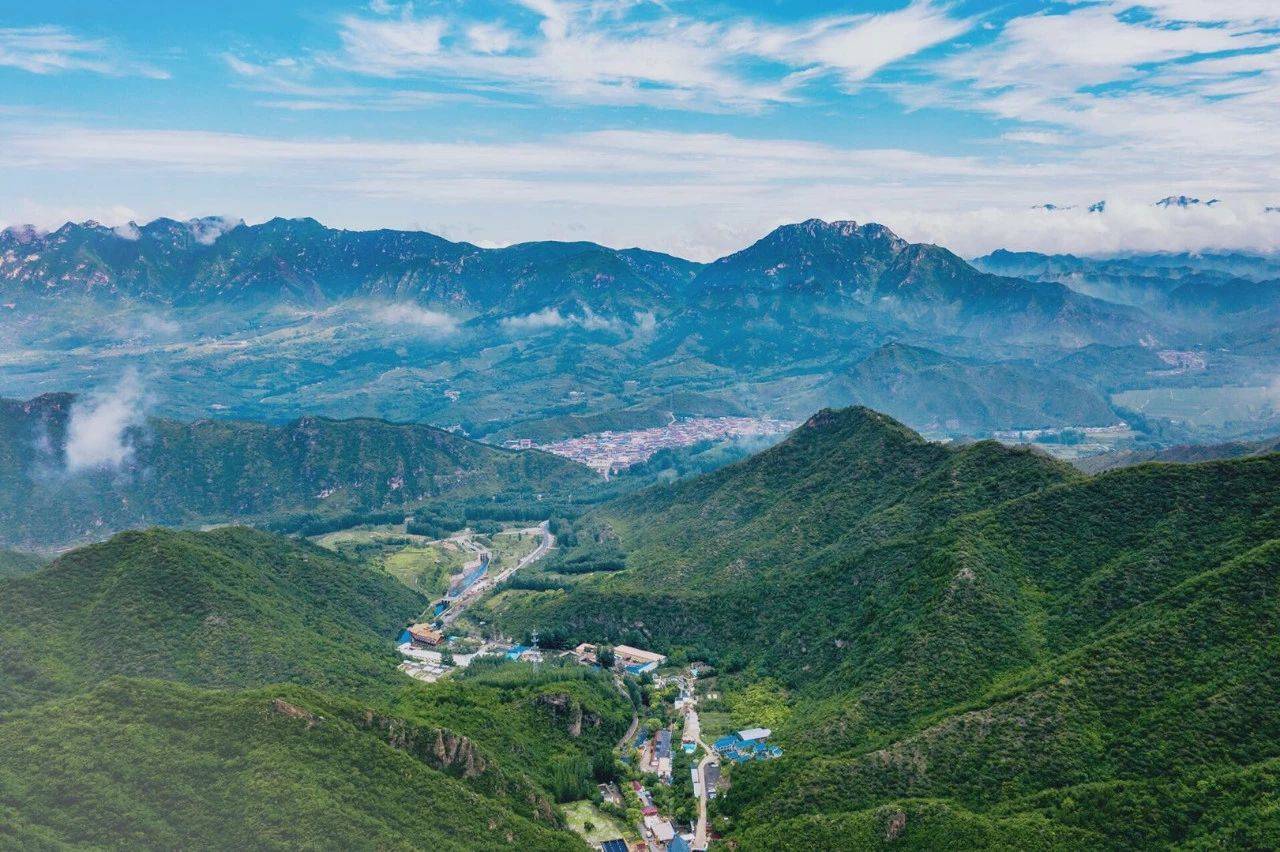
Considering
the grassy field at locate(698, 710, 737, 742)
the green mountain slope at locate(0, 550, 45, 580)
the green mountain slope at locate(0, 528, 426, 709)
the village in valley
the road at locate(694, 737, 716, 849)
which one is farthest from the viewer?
the green mountain slope at locate(0, 550, 45, 580)

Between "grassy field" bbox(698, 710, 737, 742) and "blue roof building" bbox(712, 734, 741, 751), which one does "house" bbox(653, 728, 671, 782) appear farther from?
"blue roof building" bbox(712, 734, 741, 751)

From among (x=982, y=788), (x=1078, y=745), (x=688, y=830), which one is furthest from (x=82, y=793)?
(x=1078, y=745)

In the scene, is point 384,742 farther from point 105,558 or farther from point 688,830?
point 105,558

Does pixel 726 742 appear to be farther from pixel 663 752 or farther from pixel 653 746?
pixel 653 746

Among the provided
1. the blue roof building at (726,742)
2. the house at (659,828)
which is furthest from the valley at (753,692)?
the blue roof building at (726,742)

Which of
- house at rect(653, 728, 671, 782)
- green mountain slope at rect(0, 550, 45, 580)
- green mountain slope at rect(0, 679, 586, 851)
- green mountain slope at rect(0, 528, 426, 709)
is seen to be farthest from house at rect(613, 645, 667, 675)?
green mountain slope at rect(0, 550, 45, 580)
